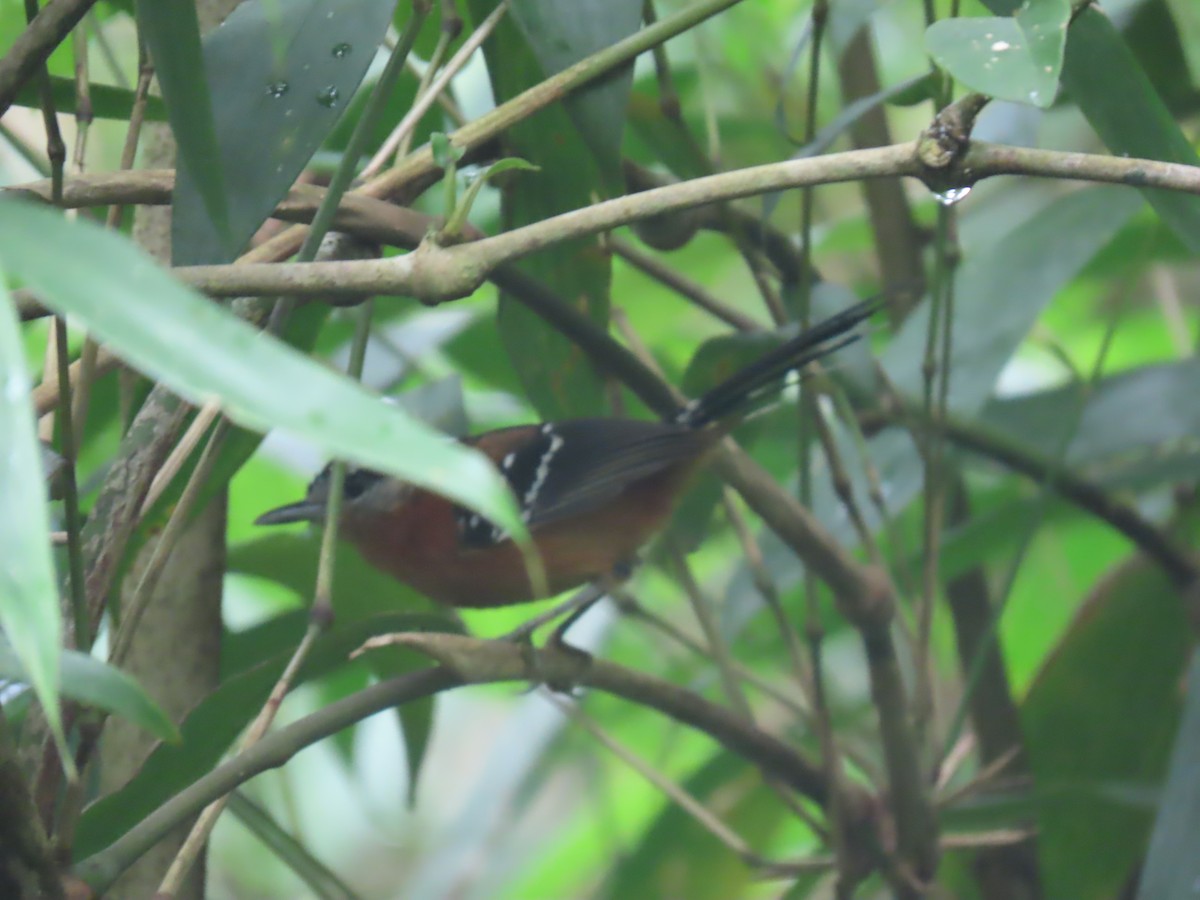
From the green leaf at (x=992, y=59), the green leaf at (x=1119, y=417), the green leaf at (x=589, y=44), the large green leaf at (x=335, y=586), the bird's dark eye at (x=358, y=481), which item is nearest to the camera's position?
the green leaf at (x=992, y=59)

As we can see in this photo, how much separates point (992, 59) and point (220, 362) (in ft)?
1.70

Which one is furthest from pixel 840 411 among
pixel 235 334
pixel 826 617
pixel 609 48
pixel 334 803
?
pixel 334 803

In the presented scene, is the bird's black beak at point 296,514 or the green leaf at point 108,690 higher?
the green leaf at point 108,690

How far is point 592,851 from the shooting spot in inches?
106

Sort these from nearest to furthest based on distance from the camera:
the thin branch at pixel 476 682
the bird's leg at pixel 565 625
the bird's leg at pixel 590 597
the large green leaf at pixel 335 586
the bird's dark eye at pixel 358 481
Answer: the thin branch at pixel 476 682
the bird's leg at pixel 565 625
the large green leaf at pixel 335 586
the bird's leg at pixel 590 597
the bird's dark eye at pixel 358 481

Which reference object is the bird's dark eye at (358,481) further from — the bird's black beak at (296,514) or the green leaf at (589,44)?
the green leaf at (589,44)

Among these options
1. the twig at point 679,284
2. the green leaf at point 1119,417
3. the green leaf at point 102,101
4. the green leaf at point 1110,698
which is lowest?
the green leaf at point 1110,698

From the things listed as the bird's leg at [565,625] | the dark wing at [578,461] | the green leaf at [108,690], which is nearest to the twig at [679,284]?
the dark wing at [578,461]

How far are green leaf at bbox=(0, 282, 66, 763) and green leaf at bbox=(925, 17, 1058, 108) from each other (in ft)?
1.74

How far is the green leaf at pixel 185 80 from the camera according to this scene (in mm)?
859

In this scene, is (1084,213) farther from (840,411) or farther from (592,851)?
(592,851)

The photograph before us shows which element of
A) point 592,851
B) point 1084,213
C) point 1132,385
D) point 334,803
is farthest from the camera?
point 334,803

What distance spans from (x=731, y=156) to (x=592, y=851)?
4.89ft

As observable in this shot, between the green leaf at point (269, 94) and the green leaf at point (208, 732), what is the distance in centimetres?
37
